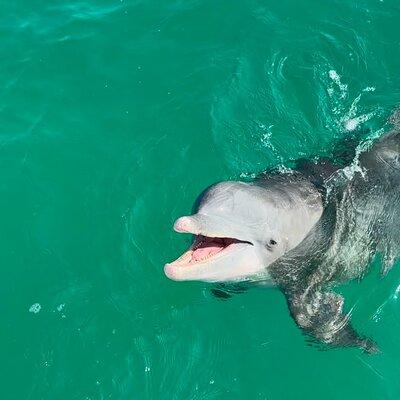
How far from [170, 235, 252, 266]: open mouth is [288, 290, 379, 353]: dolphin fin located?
4.67 feet

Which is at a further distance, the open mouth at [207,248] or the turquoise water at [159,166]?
the turquoise water at [159,166]

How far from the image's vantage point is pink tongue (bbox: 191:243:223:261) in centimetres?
795

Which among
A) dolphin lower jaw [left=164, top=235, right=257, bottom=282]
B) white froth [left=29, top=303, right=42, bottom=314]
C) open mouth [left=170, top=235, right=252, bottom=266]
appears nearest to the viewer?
dolphin lower jaw [left=164, top=235, right=257, bottom=282]

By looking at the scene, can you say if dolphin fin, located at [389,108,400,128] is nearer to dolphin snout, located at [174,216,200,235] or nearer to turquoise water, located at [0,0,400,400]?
turquoise water, located at [0,0,400,400]

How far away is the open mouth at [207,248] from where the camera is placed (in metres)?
7.81

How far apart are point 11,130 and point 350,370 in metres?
7.27

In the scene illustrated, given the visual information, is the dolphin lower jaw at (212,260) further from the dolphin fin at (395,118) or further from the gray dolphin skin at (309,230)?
the dolphin fin at (395,118)

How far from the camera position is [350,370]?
9352 mm

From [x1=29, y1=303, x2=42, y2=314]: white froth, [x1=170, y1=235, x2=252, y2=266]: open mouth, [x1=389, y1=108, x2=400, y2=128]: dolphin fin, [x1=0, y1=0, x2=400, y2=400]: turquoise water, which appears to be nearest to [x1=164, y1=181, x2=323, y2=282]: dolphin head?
[x1=170, y1=235, x2=252, y2=266]: open mouth

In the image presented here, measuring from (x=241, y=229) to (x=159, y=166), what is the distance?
134 inches

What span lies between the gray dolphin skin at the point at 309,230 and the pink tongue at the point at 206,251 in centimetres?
1

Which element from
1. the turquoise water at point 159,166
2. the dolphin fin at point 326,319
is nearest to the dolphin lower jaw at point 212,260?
the dolphin fin at point 326,319

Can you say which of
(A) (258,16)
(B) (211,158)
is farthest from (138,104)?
(A) (258,16)

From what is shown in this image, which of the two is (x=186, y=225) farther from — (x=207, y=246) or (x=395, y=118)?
(x=395, y=118)
